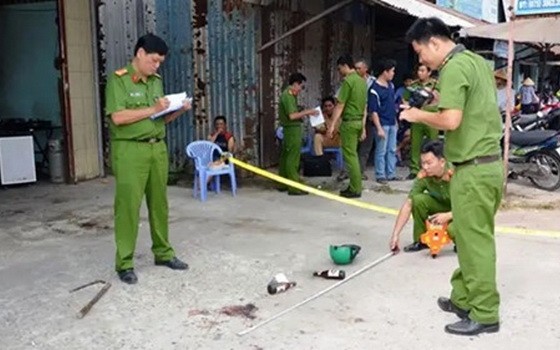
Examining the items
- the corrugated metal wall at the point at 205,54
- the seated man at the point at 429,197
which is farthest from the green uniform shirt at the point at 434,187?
the corrugated metal wall at the point at 205,54

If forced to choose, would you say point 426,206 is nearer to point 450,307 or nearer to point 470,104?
point 450,307

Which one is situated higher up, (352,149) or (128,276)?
(352,149)

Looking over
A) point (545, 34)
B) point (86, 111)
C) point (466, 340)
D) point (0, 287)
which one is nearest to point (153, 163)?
point (0, 287)

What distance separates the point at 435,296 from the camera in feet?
13.8

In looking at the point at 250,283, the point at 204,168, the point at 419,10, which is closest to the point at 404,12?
the point at 419,10

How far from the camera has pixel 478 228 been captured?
348 cm

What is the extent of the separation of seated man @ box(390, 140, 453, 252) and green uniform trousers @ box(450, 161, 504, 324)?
1.20 metres

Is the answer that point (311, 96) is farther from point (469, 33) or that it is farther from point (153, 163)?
point (153, 163)

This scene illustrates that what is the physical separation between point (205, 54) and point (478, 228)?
19.4 ft

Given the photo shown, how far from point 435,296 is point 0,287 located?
9.95 feet

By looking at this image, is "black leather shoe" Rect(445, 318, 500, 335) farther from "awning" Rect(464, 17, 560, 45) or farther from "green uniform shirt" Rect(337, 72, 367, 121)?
"awning" Rect(464, 17, 560, 45)

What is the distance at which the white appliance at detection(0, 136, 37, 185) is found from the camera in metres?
8.20

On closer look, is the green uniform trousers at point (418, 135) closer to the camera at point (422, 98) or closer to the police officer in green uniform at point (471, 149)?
the camera at point (422, 98)

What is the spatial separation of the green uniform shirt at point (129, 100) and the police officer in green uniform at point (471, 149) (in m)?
1.86
